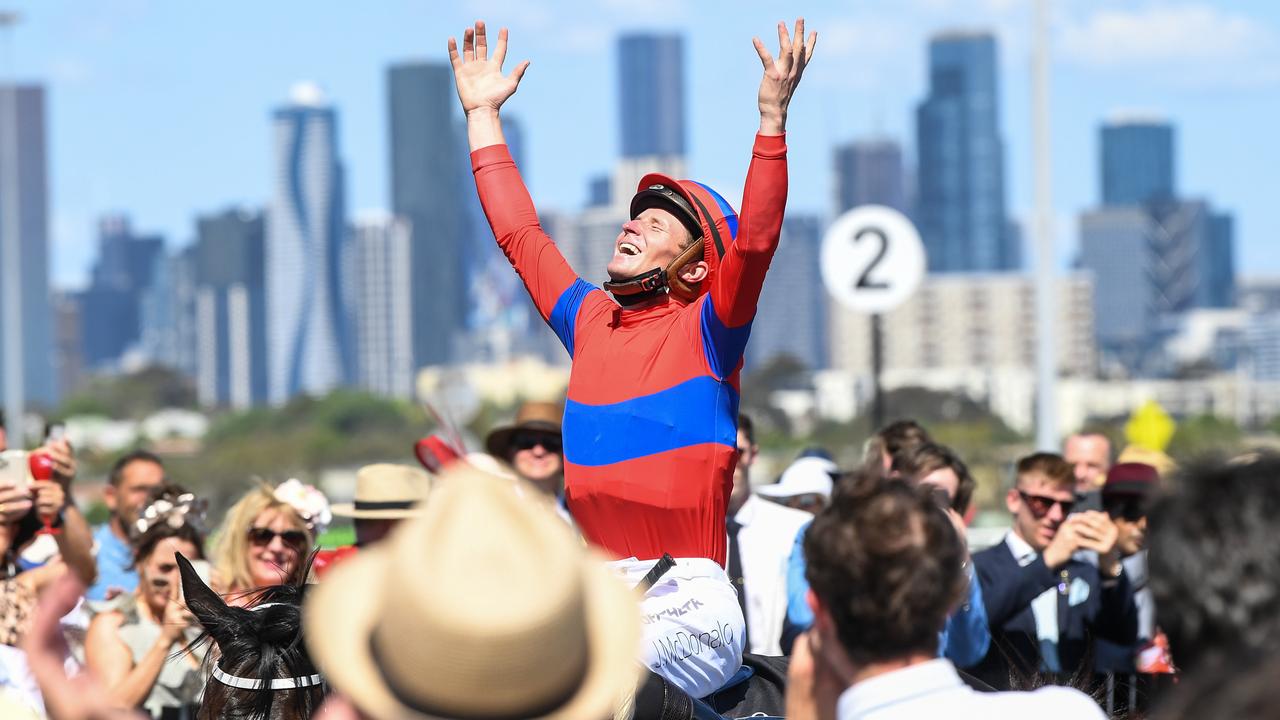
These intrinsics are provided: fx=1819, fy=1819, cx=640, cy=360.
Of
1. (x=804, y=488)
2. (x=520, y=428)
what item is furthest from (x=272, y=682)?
(x=520, y=428)

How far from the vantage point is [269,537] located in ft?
20.7

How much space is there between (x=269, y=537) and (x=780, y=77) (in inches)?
124

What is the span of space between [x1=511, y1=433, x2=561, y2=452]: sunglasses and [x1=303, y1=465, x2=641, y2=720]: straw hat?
566 centimetres

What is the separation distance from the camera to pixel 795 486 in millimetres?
7477

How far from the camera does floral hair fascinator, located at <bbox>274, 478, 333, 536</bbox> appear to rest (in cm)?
641

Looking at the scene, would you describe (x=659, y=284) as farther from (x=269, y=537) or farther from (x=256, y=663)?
(x=269, y=537)

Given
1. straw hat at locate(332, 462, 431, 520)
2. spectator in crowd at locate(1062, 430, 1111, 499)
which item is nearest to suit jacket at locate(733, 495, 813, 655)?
straw hat at locate(332, 462, 431, 520)

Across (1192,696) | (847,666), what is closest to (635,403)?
(847,666)

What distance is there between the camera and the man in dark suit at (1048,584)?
5879mm

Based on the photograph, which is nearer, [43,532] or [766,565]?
[43,532]

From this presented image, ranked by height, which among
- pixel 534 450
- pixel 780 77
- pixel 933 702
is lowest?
pixel 534 450

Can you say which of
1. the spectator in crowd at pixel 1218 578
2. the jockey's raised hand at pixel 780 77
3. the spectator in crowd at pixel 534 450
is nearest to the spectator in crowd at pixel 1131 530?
the spectator in crowd at pixel 534 450

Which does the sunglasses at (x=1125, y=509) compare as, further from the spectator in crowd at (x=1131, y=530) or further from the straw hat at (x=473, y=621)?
the straw hat at (x=473, y=621)

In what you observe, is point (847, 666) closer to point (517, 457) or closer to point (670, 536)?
point (670, 536)
